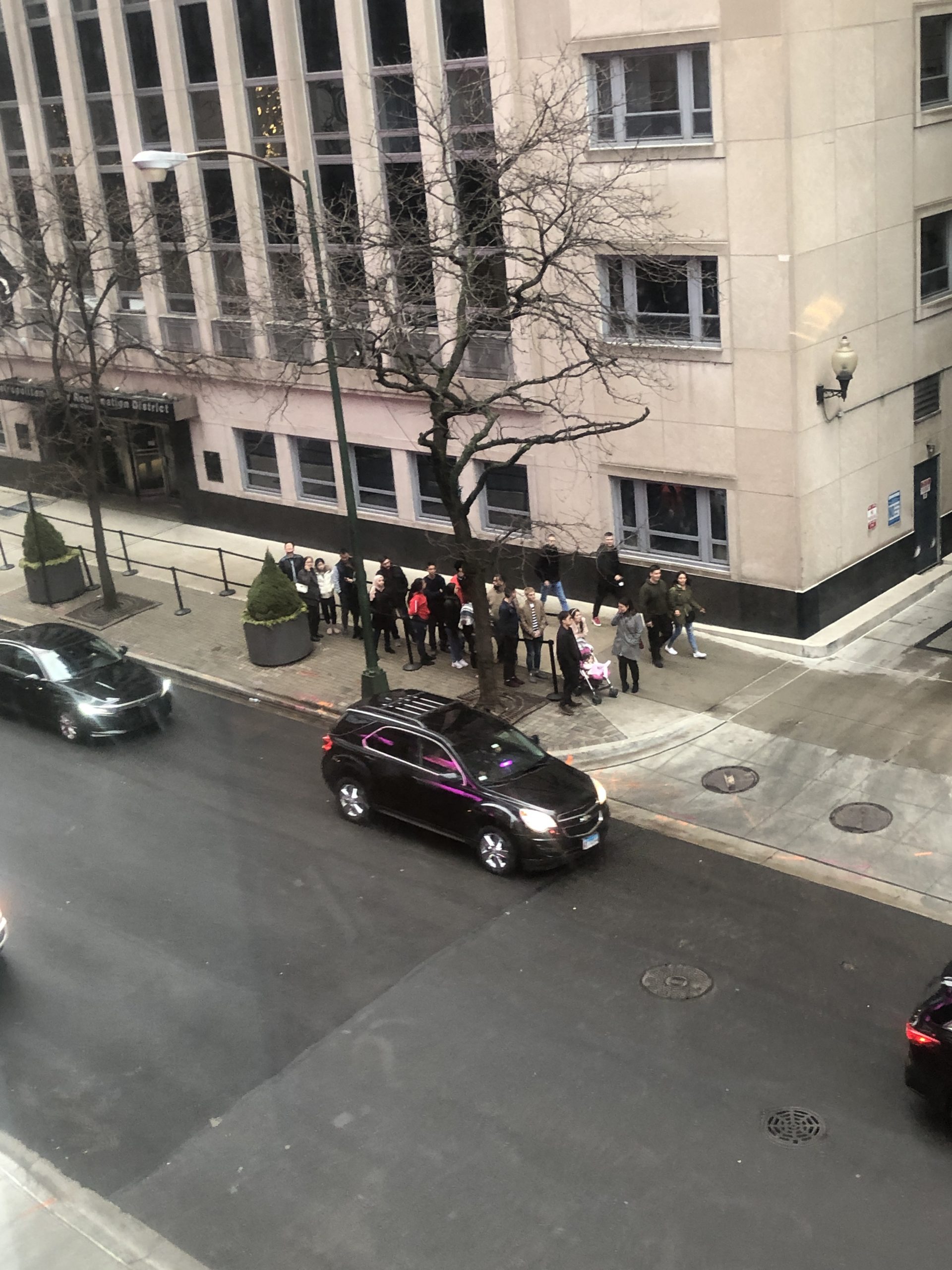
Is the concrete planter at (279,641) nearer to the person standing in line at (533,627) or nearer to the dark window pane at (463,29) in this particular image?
the person standing in line at (533,627)

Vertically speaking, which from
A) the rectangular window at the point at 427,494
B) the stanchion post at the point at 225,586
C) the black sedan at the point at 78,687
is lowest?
the stanchion post at the point at 225,586

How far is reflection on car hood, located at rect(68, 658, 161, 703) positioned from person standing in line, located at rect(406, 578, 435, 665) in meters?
4.09

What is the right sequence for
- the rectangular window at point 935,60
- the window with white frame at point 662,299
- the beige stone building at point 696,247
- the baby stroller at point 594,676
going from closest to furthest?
the baby stroller at point 594,676 < the beige stone building at point 696,247 < the window with white frame at point 662,299 < the rectangular window at point 935,60

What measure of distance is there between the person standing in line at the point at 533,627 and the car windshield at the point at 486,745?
3901mm

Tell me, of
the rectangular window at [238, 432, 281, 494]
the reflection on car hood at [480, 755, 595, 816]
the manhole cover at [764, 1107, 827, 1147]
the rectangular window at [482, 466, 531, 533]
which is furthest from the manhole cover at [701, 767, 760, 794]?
the rectangular window at [238, 432, 281, 494]

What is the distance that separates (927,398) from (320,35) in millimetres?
12752

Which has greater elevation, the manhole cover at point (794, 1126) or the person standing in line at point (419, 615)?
the person standing in line at point (419, 615)

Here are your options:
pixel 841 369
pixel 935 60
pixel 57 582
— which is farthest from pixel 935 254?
pixel 57 582

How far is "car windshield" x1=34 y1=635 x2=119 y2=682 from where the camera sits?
20562 mm

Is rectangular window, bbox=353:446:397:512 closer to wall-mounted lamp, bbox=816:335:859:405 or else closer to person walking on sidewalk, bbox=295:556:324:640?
person walking on sidewalk, bbox=295:556:324:640

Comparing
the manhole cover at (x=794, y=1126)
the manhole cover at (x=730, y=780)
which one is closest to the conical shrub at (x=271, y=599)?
the manhole cover at (x=730, y=780)

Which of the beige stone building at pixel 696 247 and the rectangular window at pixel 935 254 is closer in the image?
the beige stone building at pixel 696 247

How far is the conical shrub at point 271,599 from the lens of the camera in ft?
73.2

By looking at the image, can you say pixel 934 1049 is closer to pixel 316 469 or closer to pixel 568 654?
pixel 568 654
